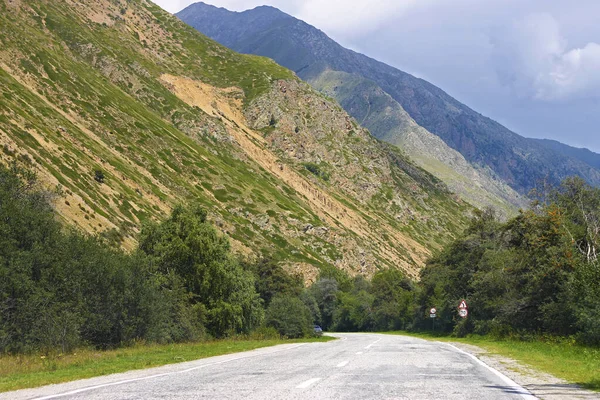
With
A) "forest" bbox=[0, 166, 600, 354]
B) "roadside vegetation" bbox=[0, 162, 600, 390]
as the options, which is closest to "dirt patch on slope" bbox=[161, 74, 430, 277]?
"forest" bbox=[0, 166, 600, 354]

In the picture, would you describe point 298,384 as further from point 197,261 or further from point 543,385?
point 197,261

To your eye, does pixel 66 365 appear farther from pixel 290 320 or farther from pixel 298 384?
pixel 290 320

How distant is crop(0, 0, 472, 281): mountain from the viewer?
8350 cm

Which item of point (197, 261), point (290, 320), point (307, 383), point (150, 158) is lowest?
point (290, 320)

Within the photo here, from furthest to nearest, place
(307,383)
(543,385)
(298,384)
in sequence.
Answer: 1. (543,385)
2. (307,383)
3. (298,384)

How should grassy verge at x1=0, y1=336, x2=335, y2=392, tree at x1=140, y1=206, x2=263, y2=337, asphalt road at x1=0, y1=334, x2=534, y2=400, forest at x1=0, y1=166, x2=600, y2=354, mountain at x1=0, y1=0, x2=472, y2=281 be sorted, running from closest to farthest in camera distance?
asphalt road at x1=0, y1=334, x2=534, y2=400, grassy verge at x1=0, y1=336, x2=335, y2=392, forest at x1=0, y1=166, x2=600, y2=354, tree at x1=140, y1=206, x2=263, y2=337, mountain at x1=0, y1=0, x2=472, y2=281

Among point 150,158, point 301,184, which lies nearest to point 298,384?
point 150,158

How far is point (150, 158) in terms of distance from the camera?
125 meters

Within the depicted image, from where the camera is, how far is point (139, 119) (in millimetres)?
141500

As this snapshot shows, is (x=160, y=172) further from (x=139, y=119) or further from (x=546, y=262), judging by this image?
(x=546, y=262)

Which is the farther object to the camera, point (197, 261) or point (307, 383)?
point (197, 261)

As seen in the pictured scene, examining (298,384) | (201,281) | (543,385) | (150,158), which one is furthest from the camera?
(150,158)

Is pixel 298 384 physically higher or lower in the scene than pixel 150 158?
lower

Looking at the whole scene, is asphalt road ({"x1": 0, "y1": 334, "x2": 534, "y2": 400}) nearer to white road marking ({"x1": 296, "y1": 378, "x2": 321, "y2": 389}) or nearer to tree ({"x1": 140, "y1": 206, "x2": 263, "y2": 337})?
white road marking ({"x1": 296, "y1": 378, "x2": 321, "y2": 389})
